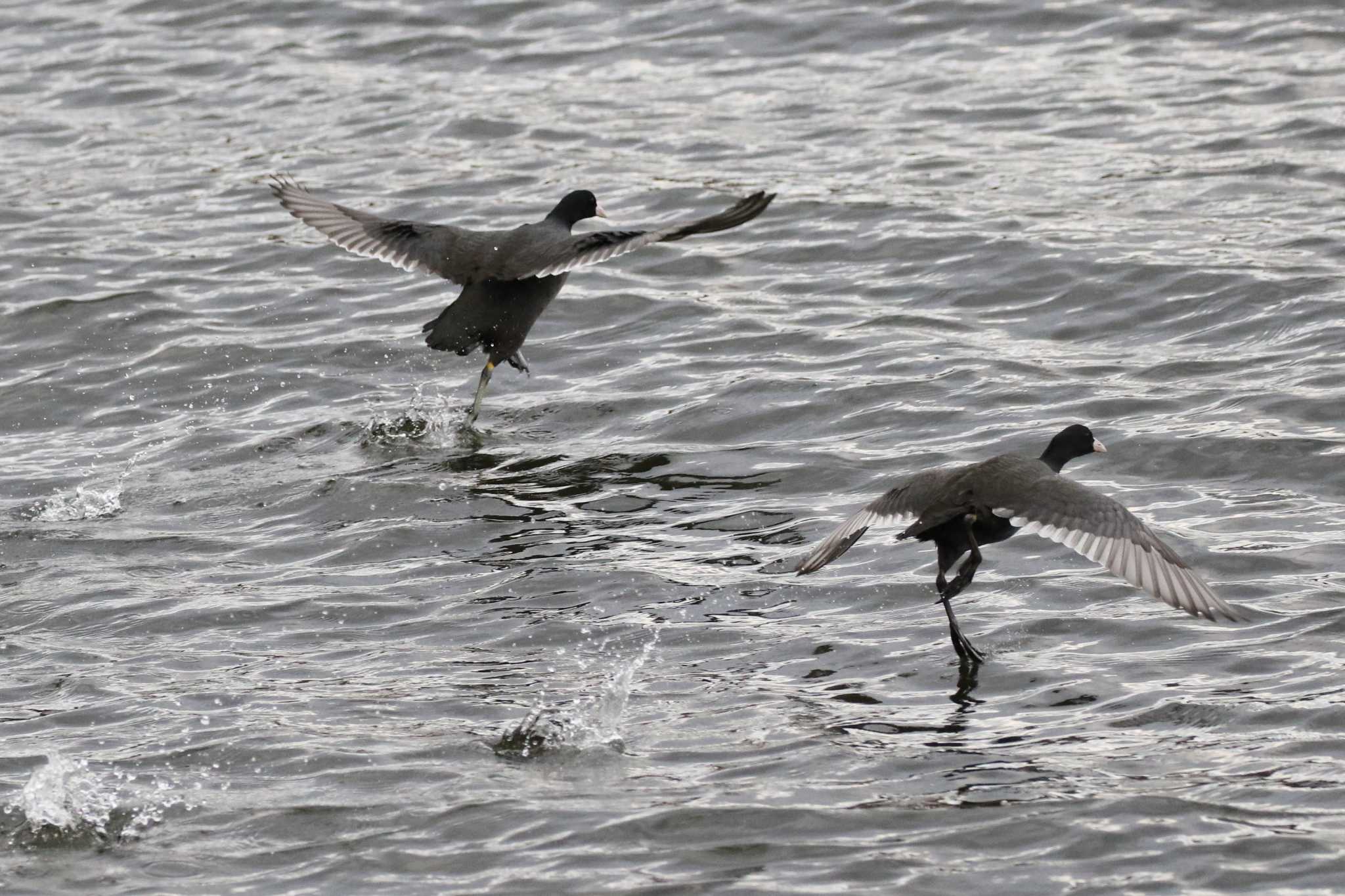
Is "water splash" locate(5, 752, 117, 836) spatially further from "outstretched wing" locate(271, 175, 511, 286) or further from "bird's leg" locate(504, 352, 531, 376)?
"bird's leg" locate(504, 352, 531, 376)

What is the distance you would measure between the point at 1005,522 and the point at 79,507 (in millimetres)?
4267

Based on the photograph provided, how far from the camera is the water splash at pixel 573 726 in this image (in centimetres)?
621

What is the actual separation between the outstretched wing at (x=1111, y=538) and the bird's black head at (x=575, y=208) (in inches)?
162

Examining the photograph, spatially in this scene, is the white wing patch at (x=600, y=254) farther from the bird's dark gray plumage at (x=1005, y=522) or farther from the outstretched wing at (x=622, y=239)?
the bird's dark gray plumage at (x=1005, y=522)

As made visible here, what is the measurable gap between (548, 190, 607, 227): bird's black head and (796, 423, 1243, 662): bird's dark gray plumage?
368cm

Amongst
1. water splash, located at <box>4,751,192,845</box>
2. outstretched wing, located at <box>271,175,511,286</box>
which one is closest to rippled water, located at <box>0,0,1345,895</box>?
water splash, located at <box>4,751,192,845</box>

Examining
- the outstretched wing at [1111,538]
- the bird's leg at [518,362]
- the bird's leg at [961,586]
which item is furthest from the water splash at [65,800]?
the bird's leg at [518,362]

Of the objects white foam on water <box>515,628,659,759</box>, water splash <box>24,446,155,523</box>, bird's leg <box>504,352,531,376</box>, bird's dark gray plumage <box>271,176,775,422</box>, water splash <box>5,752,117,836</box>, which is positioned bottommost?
white foam on water <box>515,628,659,759</box>

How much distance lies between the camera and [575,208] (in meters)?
10.7

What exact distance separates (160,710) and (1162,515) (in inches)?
164

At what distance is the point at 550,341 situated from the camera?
1152 cm

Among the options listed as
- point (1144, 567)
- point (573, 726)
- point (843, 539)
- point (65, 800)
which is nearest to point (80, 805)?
point (65, 800)

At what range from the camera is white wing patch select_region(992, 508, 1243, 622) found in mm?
6379

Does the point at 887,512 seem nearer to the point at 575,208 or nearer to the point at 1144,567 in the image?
the point at 1144,567
